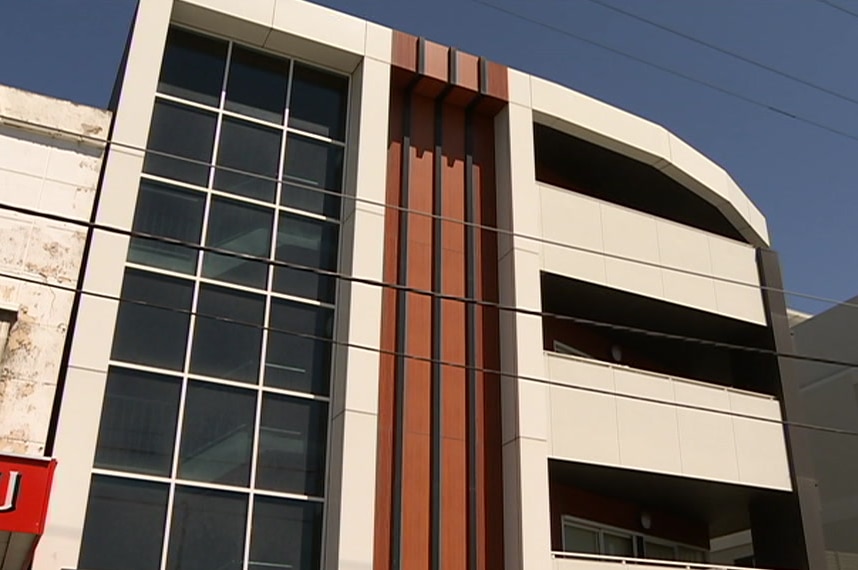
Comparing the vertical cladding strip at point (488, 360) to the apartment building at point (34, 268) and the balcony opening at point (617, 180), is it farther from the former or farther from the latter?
the apartment building at point (34, 268)

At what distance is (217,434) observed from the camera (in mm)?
15469

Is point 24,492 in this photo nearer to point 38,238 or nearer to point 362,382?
point 38,238

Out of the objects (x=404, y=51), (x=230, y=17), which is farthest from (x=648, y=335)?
(x=230, y=17)

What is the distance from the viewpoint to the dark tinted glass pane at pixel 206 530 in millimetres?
14469

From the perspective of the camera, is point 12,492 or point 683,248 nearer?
point 12,492

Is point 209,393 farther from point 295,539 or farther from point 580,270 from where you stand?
point 580,270

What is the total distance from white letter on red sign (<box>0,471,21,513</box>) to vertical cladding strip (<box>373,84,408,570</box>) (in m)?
5.61

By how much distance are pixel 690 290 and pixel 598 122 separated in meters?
4.35

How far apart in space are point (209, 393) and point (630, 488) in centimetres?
967

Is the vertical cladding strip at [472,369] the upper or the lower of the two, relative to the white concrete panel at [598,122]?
lower

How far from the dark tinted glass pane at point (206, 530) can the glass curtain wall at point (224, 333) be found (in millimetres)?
22

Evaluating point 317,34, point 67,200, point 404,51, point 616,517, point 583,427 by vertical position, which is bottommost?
point 616,517

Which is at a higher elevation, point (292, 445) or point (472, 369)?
point (472, 369)

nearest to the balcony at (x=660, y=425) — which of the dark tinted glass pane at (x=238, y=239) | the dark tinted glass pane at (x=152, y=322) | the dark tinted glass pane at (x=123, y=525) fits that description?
the dark tinted glass pane at (x=238, y=239)
